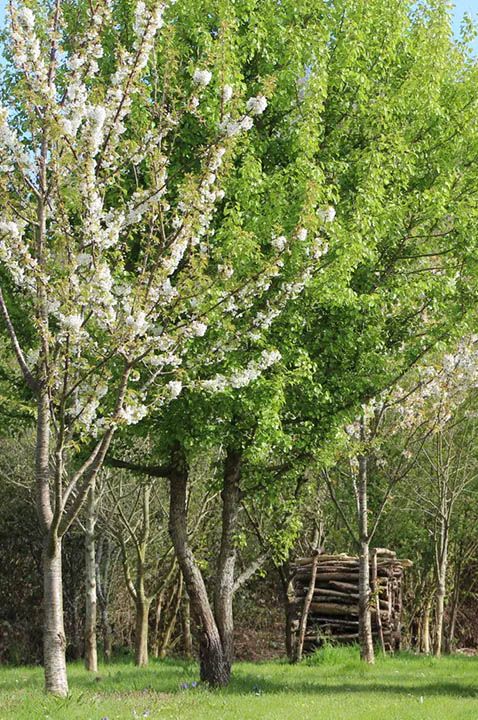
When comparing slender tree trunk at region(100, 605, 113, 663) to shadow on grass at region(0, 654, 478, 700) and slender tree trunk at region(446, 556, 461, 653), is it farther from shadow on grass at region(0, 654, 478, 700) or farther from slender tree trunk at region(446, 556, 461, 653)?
slender tree trunk at region(446, 556, 461, 653)

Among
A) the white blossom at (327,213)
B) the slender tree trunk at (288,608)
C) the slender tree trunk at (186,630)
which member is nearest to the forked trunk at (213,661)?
the slender tree trunk at (288,608)

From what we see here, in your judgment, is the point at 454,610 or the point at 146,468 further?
the point at 454,610

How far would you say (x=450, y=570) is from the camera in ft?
88.0

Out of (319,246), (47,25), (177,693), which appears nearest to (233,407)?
(319,246)

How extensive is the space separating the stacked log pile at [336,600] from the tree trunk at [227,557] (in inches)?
265

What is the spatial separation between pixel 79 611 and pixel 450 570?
428 inches

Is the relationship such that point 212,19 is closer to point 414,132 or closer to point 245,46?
point 245,46

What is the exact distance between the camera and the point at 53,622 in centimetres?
1031

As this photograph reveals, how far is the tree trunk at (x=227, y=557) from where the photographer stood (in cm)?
1492

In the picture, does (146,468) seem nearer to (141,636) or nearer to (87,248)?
(87,248)

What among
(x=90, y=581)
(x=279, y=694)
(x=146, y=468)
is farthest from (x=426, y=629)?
(x=146, y=468)

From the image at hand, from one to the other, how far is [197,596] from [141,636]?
22.8 ft

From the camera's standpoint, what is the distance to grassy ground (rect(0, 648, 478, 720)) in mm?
10086

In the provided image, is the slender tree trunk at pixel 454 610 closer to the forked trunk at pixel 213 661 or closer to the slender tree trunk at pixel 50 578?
the forked trunk at pixel 213 661
